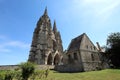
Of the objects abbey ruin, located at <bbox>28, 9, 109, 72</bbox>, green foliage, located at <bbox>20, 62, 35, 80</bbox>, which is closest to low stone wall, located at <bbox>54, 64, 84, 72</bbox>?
abbey ruin, located at <bbox>28, 9, 109, 72</bbox>

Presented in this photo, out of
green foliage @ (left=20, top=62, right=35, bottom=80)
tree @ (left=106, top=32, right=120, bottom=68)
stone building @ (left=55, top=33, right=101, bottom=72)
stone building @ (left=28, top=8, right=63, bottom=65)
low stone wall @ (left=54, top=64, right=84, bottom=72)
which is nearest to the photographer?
green foliage @ (left=20, top=62, right=35, bottom=80)

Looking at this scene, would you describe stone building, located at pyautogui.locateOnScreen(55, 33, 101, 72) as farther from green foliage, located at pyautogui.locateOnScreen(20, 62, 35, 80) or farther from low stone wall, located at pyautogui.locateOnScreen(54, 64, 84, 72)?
green foliage, located at pyautogui.locateOnScreen(20, 62, 35, 80)

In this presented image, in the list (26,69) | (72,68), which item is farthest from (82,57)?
(26,69)

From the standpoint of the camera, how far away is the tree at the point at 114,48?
40594mm

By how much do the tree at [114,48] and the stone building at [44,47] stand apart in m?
25.9

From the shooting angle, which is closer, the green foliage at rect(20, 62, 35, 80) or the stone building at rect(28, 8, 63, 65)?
the green foliage at rect(20, 62, 35, 80)

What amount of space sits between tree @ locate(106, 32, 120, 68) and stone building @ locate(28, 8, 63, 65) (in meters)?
25.9

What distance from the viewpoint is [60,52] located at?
6662cm

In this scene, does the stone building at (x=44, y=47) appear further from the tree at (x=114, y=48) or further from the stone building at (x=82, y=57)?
the tree at (x=114, y=48)

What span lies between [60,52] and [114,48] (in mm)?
30199

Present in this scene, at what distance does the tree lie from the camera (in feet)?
133

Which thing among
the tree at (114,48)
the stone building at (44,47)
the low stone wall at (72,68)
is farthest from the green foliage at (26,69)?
the stone building at (44,47)

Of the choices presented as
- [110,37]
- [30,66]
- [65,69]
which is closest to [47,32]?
[110,37]

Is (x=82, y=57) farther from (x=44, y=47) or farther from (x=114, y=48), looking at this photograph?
(x=44, y=47)
